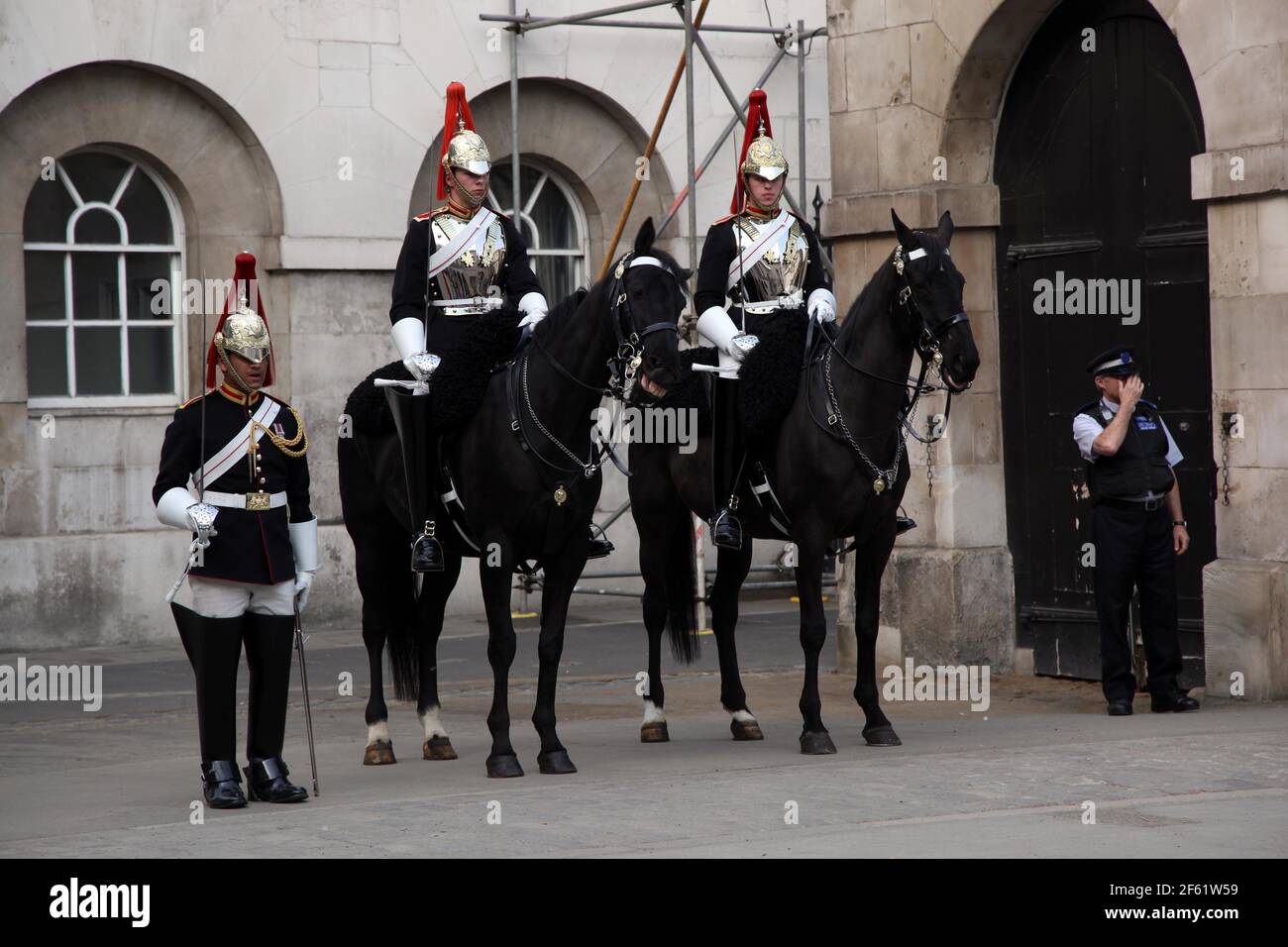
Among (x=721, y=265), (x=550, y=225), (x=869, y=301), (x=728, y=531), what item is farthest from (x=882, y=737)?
(x=550, y=225)

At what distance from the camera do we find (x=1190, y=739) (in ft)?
32.3

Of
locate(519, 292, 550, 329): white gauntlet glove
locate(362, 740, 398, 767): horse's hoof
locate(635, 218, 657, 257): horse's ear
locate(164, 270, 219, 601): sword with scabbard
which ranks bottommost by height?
locate(362, 740, 398, 767): horse's hoof

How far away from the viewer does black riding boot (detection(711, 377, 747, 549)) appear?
10.3m

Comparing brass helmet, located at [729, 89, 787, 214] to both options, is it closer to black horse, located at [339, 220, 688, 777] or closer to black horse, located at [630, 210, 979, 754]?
black horse, located at [630, 210, 979, 754]

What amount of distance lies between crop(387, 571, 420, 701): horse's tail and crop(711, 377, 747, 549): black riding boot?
166cm

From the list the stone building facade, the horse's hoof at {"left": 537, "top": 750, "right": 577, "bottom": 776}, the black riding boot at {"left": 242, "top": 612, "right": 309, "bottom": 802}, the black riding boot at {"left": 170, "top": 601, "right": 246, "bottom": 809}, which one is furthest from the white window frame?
the black riding boot at {"left": 170, "top": 601, "right": 246, "bottom": 809}

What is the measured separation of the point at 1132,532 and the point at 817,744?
8.41ft

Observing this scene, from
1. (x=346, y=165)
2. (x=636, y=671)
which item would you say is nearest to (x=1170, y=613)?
(x=636, y=671)

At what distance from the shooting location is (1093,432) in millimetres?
11266

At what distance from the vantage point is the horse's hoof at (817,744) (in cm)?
986

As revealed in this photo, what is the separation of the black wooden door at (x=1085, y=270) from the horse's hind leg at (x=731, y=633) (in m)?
2.25

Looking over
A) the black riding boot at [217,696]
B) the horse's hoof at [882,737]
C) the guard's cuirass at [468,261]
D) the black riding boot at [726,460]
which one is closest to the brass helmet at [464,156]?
the guard's cuirass at [468,261]
